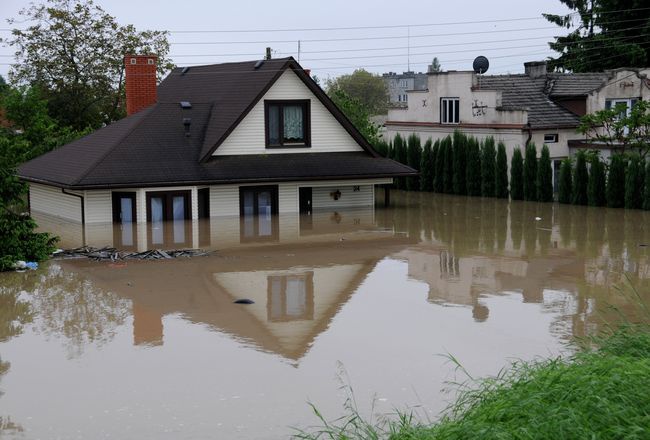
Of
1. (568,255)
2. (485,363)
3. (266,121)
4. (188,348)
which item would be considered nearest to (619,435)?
(485,363)

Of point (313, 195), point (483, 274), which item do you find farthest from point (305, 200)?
point (483, 274)

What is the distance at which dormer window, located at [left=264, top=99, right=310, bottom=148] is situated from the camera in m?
36.7

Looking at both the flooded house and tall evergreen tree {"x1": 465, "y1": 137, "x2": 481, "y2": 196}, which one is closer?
the flooded house

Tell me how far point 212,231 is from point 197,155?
4888 mm

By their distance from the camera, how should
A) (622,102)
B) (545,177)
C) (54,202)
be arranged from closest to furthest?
(54,202)
(545,177)
(622,102)

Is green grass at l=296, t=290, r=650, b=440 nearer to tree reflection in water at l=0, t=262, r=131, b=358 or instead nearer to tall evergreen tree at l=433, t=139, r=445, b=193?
tree reflection in water at l=0, t=262, r=131, b=358

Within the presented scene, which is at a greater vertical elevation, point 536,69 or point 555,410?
point 536,69

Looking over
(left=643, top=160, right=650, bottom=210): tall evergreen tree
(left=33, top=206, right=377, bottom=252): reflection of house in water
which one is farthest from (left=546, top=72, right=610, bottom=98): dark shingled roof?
(left=33, top=206, right=377, bottom=252): reflection of house in water

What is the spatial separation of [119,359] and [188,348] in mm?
1215

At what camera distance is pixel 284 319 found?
19.1 metres

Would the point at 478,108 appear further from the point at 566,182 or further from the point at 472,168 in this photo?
the point at 566,182

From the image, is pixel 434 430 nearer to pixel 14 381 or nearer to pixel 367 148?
pixel 14 381

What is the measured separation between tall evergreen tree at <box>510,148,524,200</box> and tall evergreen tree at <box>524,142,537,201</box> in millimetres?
325

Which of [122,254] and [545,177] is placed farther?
[545,177]
